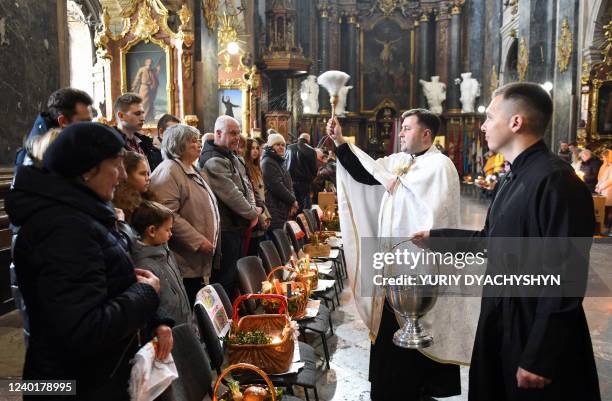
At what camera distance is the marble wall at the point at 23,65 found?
4.89 meters

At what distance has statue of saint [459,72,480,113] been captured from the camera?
2416 cm

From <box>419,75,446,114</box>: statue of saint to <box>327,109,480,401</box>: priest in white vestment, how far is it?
22.1 metres

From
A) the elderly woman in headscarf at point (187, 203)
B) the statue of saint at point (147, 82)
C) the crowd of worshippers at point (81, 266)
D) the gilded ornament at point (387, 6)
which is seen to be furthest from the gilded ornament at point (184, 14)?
the gilded ornament at point (387, 6)

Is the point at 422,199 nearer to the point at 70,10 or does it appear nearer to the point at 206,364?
the point at 206,364

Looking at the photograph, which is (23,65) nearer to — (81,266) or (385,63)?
(81,266)

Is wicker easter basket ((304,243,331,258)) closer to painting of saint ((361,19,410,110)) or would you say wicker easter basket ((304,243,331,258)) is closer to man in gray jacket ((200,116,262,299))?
man in gray jacket ((200,116,262,299))

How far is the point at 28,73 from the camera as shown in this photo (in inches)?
203

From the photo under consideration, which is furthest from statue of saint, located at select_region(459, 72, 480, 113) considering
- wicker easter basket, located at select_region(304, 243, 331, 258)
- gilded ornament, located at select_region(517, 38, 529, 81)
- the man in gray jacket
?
the man in gray jacket

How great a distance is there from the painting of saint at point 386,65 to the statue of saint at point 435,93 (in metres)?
1.22

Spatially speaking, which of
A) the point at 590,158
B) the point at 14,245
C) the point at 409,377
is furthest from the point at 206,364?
the point at 590,158

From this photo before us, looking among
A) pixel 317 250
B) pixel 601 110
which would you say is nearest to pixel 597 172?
pixel 601 110

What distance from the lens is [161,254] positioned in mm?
2762

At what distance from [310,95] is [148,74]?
617 inches

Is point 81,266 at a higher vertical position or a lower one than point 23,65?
lower
